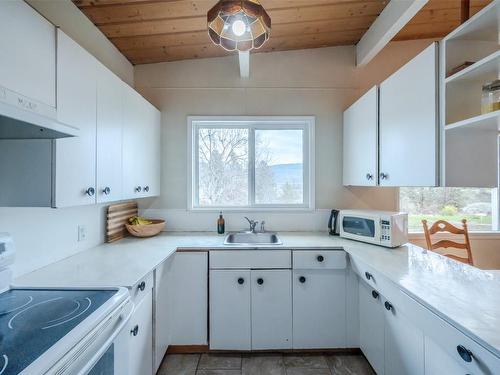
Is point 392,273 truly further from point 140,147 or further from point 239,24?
point 140,147

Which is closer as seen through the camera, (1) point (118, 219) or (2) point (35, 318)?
(2) point (35, 318)

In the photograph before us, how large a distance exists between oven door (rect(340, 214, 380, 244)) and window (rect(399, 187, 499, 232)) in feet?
3.37

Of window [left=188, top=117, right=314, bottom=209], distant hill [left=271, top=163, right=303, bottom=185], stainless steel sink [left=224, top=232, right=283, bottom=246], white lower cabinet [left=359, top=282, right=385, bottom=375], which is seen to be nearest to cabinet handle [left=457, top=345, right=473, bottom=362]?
white lower cabinet [left=359, top=282, right=385, bottom=375]

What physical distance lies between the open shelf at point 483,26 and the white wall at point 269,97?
1299 millimetres

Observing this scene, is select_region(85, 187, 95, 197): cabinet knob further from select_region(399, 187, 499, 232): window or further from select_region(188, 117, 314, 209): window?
select_region(399, 187, 499, 232): window

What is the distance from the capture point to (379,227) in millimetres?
1979

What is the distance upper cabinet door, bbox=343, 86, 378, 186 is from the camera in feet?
6.52

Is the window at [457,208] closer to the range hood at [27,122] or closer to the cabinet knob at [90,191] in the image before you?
the cabinet knob at [90,191]

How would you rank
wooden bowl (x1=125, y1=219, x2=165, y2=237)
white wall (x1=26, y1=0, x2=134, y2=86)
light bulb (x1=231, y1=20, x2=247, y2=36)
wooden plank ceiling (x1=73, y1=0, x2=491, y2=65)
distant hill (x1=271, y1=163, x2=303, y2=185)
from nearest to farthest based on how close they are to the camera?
light bulb (x1=231, y1=20, x2=247, y2=36) < white wall (x1=26, y1=0, x2=134, y2=86) < wooden plank ceiling (x1=73, y1=0, x2=491, y2=65) < wooden bowl (x1=125, y1=219, x2=165, y2=237) < distant hill (x1=271, y1=163, x2=303, y2=185)

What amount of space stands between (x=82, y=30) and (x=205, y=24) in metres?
0.89

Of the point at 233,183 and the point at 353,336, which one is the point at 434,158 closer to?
the point at 353,336

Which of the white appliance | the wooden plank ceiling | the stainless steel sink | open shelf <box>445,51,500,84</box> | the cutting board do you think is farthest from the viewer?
the stainless steel sink

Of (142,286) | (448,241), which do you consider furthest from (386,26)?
(142,286)

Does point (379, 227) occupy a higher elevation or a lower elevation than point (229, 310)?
higher
